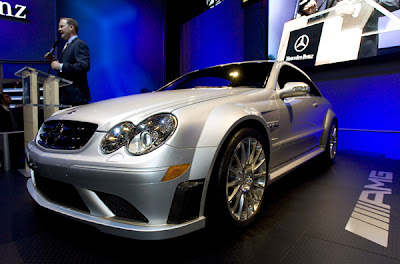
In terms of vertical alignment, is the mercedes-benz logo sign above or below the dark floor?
above

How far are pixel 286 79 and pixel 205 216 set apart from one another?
158cm

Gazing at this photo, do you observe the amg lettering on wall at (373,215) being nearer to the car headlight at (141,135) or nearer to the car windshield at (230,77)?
the car windshield at (230,77)

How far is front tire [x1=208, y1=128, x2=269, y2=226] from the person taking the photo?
1216 mm

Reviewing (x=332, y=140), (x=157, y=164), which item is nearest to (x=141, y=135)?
(x=157, y=164)

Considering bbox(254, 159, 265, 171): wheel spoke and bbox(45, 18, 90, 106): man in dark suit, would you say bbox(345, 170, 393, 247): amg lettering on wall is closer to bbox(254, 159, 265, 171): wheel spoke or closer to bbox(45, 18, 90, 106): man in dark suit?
bbox(254, 159, 265, 171): wheel spoke

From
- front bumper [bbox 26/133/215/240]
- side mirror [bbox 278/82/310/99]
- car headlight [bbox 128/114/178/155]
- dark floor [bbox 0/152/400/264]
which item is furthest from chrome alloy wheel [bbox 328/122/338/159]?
car headlight [bbox 128/114/178/155]

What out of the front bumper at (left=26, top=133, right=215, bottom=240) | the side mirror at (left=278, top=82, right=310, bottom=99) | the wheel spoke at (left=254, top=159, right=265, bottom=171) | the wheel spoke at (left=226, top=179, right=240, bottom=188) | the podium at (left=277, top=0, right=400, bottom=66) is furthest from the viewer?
the podium at (left=277, top=0, right=400, bottom=66)

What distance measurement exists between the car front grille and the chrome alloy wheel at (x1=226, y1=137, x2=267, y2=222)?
0.71 metres

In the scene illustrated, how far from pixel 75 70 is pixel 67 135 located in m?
1.40

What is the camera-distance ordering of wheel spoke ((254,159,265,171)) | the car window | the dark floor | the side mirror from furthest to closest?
the car window, the side mirror, wheel spoke ((254,159,265,171)), the dark floor

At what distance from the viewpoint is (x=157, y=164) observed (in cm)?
102

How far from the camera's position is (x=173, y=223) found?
1.07 metres

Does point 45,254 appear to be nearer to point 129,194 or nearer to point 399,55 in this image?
point 129,194

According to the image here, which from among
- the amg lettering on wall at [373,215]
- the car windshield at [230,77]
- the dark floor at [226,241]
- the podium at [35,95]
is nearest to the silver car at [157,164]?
the dark floor at [226,241]
